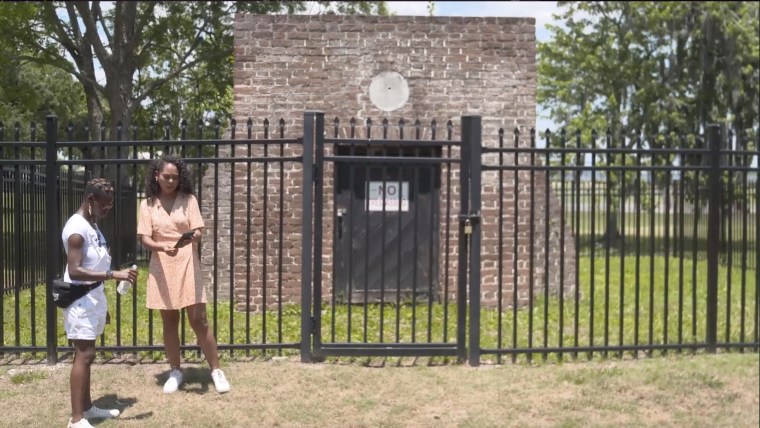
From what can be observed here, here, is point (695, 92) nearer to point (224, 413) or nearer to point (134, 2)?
point (134, 2)

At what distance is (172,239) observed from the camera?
18.7 feet

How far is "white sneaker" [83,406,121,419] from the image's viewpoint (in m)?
5.46

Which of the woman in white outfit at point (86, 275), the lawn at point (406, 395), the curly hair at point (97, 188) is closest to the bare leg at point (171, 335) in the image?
the lawn at point (406, 395)

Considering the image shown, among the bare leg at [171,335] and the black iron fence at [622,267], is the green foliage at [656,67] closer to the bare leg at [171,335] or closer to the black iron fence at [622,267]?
the black iron fence at [622,267]

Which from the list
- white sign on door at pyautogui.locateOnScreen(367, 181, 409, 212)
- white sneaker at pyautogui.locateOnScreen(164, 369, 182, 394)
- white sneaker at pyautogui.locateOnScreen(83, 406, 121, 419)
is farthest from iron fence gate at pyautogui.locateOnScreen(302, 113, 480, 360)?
white sneaker at pyautogui.locateOnScreen(83, 406, 121, 419)

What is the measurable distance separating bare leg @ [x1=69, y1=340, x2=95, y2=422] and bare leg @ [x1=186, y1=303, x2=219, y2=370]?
0.88 meters

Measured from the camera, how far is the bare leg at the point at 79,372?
509cm

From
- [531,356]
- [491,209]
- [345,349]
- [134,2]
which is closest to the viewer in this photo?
[345,349]

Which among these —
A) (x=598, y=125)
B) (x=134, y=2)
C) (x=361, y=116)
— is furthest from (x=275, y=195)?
(x=598, y=125)

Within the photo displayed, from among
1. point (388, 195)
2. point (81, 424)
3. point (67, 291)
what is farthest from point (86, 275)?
point (388, 195)

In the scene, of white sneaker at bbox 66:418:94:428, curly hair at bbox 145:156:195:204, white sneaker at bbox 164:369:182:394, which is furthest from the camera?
white sneaker at bbox 164:369:182:394

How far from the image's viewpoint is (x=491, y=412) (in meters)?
5.98

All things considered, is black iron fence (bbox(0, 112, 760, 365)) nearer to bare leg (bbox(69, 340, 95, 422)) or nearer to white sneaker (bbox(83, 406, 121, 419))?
white sneaker (bbox(83, 406, 121, 419))

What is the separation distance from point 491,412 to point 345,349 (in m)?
1.41
